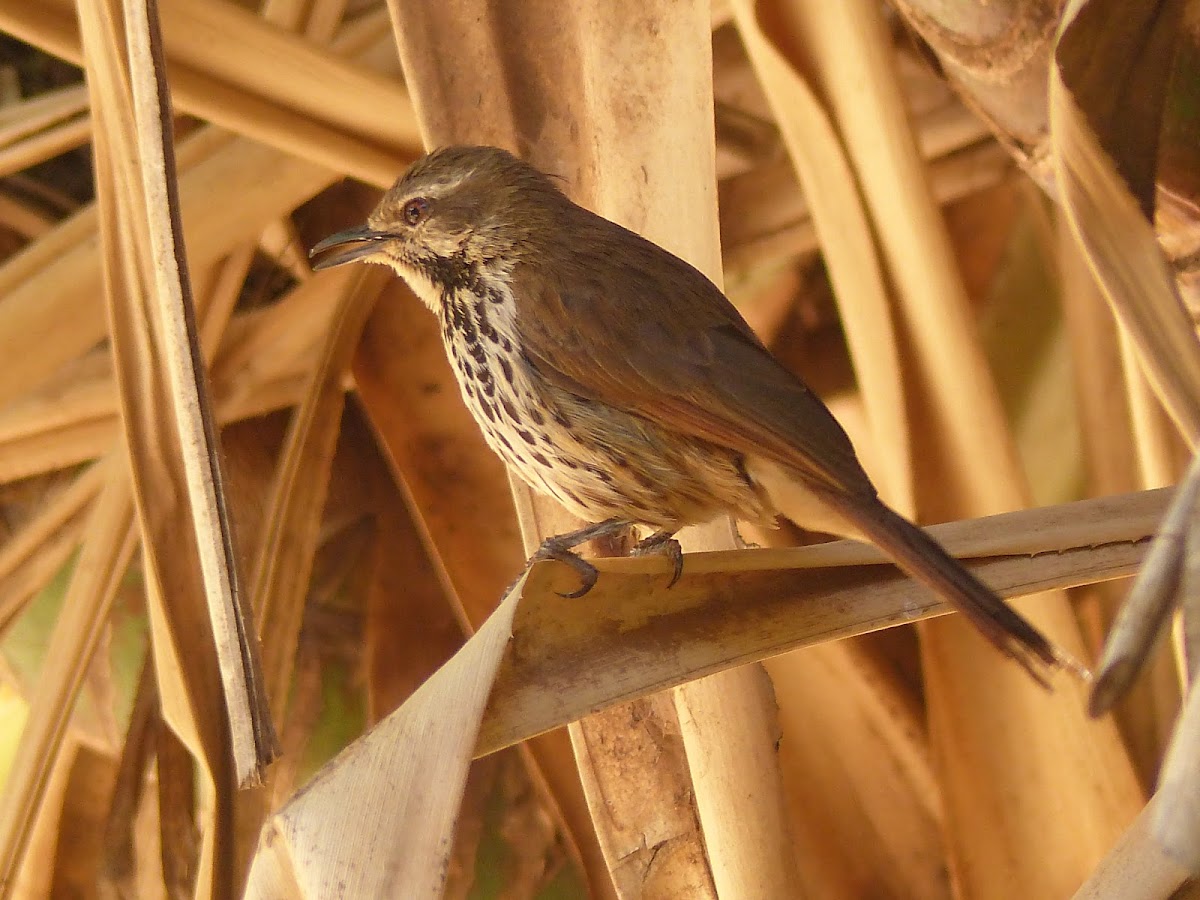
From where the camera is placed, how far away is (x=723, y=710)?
1225 millimetres

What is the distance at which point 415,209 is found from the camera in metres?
1.75

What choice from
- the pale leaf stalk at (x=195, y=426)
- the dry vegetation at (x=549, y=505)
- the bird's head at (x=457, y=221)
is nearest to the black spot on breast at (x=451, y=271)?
the bird's head at (x=457, y=221)

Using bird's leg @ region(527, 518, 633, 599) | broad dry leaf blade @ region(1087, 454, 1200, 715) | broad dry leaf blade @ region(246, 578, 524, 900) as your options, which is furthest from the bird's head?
broad dry leaf blade @ region(1087, 454, 1200, 715)

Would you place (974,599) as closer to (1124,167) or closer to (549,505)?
(1124,167)

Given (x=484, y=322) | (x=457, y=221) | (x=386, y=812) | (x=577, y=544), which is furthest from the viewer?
(x=457, y=221)

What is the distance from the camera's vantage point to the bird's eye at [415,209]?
1.72m

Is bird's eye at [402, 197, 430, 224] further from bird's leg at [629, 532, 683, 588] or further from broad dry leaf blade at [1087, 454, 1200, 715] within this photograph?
broad dry leaf blade at [1087, 454, 1200, 715]

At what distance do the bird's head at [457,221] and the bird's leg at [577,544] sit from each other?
407 mm

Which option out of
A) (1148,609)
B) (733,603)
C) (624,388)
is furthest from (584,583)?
(1148,609)

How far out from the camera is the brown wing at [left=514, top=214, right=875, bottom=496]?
146cm

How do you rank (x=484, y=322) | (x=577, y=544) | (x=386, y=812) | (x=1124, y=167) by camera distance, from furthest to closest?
(x=484, y=322)
(x=577, y=544)
(x=1124, y=167)
(x=386, y=812)

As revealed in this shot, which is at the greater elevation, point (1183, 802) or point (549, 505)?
point (549, 505)

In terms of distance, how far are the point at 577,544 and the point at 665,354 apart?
0.27 metres

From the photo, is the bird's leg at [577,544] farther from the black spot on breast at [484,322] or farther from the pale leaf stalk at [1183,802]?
the pale leaf stalk at [1183,802]
